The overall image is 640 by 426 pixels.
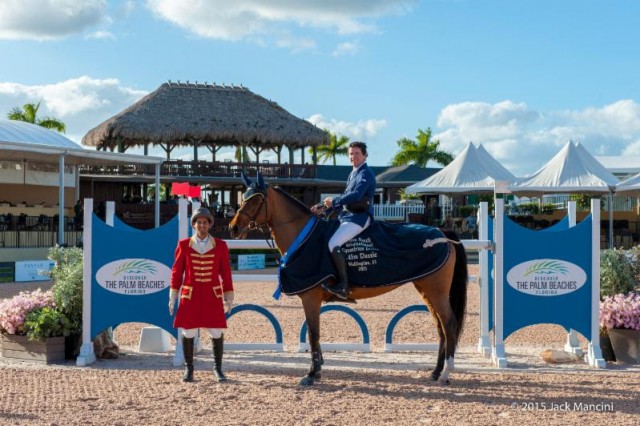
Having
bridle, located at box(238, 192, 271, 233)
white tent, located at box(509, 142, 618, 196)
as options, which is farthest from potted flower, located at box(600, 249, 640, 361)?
white tent, located at box(509, 142, 618, 196)

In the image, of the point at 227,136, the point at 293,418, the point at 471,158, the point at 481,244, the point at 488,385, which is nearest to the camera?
the point at 293,418

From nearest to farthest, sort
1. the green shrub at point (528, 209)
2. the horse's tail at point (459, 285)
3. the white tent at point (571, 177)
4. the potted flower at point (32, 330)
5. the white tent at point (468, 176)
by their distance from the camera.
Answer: the horse's tail at point (459, 285)
the potted flower at point (32, 330)
the white tent at point (571, 177)
the white tent at point (468, 176)
the green shrub at point (528, 209)

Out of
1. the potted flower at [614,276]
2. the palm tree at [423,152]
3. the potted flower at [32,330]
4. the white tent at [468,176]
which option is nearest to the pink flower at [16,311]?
the potted flower at [32,330]

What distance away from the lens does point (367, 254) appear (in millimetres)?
7254

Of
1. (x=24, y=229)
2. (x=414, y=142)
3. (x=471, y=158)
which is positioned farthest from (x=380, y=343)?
(x=414, y=142)

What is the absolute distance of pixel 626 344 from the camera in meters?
8.28

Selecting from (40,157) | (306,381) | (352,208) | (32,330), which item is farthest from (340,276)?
(40,157)

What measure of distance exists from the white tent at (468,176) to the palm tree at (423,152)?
28297mm

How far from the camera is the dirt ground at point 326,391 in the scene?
5863 millimetres

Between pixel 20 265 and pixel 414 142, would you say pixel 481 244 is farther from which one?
pixel 414 142

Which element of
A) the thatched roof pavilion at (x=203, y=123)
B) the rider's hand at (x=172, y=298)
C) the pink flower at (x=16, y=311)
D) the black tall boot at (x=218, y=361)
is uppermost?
the thatched roof pavilion at (x=203, y=123)

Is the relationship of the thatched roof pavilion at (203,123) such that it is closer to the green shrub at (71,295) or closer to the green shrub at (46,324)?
the green shrub at (71,295)

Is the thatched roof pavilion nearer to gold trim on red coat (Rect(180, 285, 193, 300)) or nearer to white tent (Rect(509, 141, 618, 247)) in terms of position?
white tent (Rect(509, 141, 618, 247))

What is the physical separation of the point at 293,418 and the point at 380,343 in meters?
4.21
